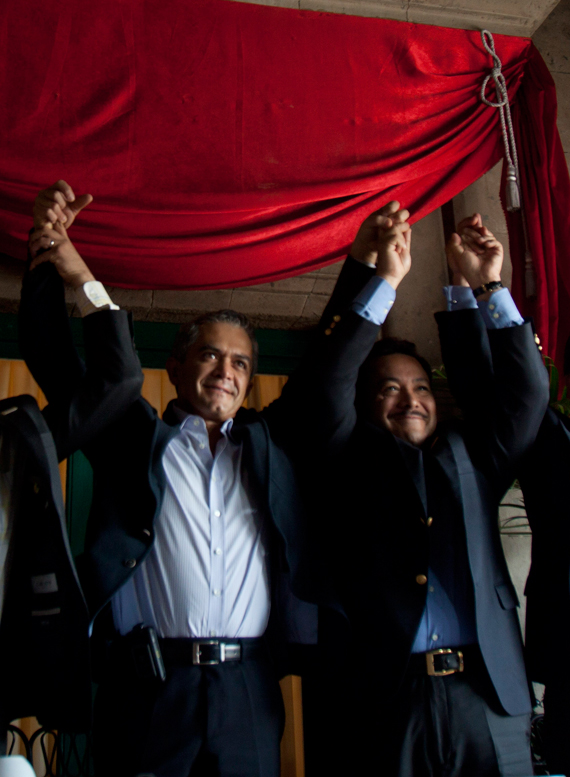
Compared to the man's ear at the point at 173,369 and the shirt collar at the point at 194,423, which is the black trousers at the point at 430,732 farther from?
the man's ear at the point at 173,369

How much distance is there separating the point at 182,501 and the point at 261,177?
4.26 feet

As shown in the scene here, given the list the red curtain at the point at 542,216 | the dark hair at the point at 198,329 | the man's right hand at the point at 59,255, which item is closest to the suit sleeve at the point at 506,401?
the dark hair at the point at 198,329

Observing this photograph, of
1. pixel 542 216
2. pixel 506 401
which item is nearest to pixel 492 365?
pixel 506 401

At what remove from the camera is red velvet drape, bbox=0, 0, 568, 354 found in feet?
8.30

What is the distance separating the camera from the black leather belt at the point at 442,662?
174 cm

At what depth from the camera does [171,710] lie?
1.63 meters

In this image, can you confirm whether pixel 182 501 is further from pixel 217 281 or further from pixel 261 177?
pixel 261 177

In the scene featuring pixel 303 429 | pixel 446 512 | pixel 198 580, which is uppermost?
pixel 303 429

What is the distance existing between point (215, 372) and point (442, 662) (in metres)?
0.91

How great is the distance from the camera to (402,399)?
84.1 inches

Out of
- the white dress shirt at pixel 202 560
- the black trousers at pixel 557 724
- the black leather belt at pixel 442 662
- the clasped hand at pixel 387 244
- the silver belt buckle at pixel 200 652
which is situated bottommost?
the black trousers at pixel 557 724

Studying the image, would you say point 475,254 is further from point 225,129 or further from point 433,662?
point 433,662

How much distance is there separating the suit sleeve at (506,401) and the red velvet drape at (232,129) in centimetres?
82

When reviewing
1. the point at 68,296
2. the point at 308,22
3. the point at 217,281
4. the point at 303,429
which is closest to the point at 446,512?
the point at 303,429
